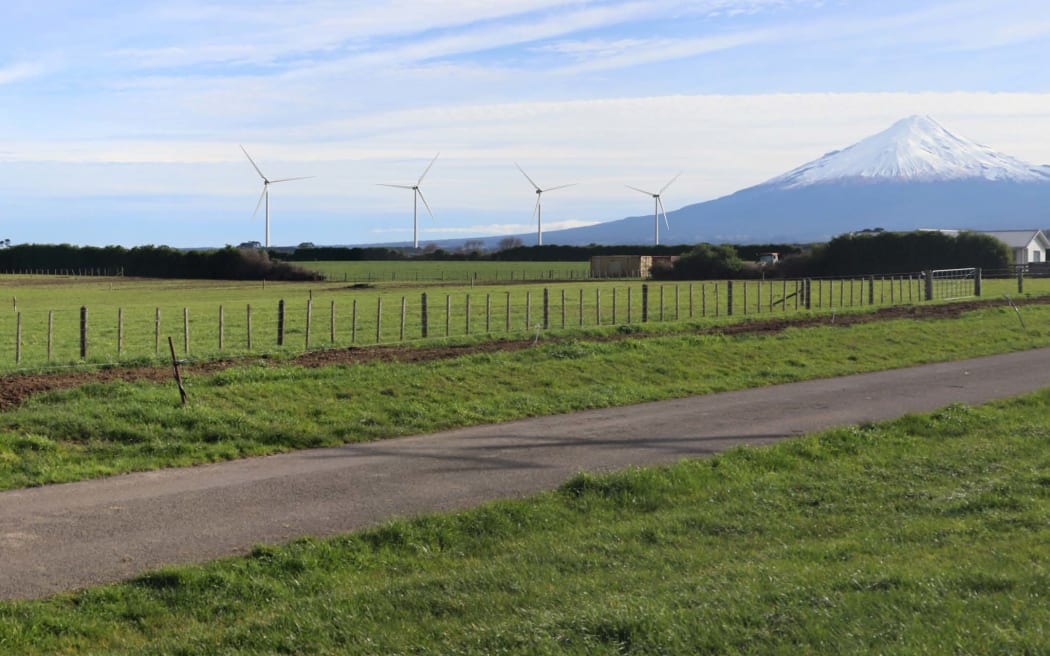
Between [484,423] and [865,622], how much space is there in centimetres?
1204

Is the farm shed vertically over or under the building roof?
under

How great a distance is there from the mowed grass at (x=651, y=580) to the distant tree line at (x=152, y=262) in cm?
10991

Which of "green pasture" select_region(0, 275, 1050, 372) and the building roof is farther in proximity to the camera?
the building roof

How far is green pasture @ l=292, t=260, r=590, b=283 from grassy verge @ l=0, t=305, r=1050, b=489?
86486mm

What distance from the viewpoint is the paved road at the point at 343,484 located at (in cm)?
1049

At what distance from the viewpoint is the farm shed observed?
117750 mm

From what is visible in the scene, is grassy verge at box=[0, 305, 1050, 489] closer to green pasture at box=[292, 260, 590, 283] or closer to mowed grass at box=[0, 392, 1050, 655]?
mowed grass at box=[0, 392, 1050, 655]

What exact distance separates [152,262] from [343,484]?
129 meters

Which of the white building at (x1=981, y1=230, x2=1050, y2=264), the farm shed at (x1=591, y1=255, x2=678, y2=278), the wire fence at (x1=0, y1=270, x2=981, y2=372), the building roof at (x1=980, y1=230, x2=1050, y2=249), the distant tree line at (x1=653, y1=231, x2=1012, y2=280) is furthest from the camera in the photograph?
the building roof at (x1=980, y1=230, x2=1050, y2=249)

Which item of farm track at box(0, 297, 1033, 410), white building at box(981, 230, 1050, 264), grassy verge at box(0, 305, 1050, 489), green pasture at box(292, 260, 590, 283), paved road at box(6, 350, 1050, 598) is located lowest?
paved road at box(6, 350, 1050, 598)

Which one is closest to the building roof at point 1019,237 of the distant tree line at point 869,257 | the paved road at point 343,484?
the distant tree line at point 869,257

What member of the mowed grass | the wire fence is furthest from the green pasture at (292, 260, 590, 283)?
the mowed grass

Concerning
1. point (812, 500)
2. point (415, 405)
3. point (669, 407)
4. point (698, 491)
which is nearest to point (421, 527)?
point (698, 491)

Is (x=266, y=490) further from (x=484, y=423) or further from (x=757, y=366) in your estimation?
(x=757, y=366)
